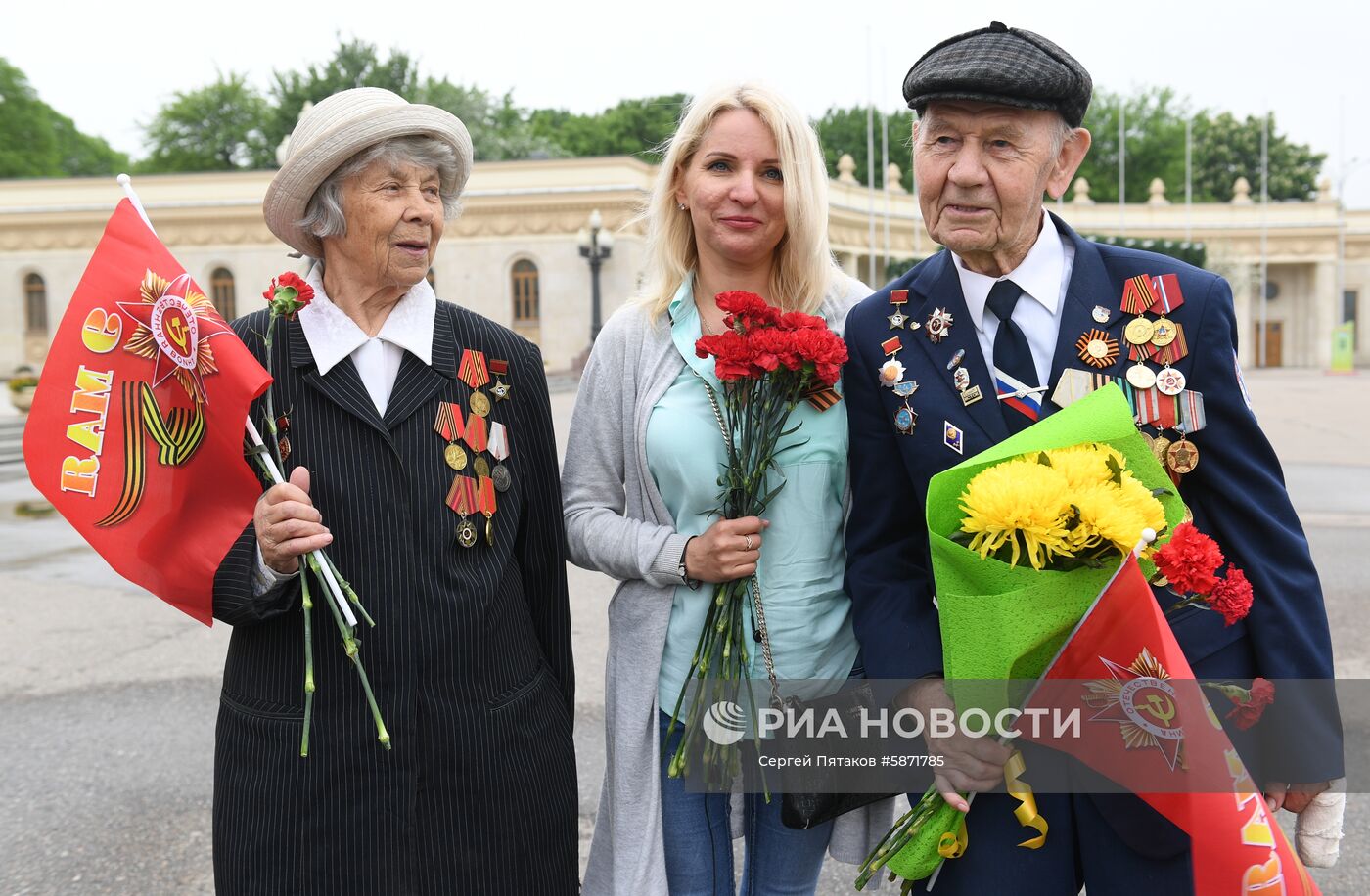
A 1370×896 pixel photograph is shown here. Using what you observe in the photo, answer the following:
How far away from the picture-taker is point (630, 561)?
253 cm

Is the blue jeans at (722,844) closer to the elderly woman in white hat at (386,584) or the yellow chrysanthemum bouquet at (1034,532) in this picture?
the elderly woman in white hat at (386,584)

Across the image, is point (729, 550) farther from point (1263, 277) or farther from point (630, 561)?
point (1263, 277)

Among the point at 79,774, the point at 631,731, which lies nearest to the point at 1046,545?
the point at 631,731

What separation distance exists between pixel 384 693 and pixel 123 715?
373 cm

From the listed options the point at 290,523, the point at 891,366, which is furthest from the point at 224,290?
the point at 891,366

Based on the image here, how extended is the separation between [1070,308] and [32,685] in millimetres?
5670

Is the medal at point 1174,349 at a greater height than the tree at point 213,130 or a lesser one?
lesser

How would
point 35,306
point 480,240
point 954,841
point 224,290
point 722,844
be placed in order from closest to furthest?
1. point 954,841
2. point 722,844
3. point 480,240
4. point 224,290
5. point 35,306

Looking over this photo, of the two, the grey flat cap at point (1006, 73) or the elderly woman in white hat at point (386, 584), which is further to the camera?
the elderly woman in white hat at point (386, 584)

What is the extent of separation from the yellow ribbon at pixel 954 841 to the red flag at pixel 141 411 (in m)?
1.53

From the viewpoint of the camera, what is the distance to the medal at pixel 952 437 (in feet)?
7.25

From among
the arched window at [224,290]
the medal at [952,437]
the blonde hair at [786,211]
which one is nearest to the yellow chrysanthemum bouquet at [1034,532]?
the medal at [952,437]

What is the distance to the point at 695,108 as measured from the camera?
2703 millimetres

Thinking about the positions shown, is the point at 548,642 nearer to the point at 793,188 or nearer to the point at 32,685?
the point at 793,188
